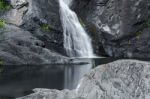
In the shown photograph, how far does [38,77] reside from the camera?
75.2 feet

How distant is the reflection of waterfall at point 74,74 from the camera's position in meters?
20.6

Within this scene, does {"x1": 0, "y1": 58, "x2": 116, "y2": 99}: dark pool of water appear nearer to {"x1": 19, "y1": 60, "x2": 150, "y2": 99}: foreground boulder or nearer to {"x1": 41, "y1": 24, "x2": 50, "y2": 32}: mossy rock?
{"x1": 41, "y1": 24, "x2": 50, "y2": 32}: mossy rock

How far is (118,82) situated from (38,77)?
12236 millimetres

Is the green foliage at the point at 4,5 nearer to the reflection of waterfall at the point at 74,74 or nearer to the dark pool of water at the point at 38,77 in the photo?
the dark pool of water at the point at 38,77

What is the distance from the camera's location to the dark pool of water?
19.0 metres

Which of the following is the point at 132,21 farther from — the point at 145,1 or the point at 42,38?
the point at 42,38

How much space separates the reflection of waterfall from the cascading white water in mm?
5645

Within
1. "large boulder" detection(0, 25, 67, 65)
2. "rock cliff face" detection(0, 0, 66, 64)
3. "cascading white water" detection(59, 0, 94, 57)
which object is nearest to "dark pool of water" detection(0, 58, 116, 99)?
"large boulder" detection(0, 25, 67, 65)

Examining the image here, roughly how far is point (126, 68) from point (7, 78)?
12363 millimetres

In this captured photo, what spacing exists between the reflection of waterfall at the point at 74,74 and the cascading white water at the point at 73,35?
5645 millimetres

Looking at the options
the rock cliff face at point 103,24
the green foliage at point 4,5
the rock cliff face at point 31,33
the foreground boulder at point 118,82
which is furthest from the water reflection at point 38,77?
the green foliage at point 4,5

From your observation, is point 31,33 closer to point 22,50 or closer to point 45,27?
point 45,27

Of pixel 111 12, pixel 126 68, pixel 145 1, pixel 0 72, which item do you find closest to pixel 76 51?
pixel 111 12

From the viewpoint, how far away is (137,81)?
11078mm
